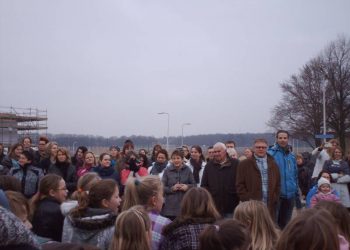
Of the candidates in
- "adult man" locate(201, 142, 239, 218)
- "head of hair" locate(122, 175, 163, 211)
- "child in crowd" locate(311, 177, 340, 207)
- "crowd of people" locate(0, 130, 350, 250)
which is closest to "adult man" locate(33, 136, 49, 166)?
"crowd of people" locate(0, 130, 350, 250)

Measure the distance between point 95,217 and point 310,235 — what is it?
2194mm

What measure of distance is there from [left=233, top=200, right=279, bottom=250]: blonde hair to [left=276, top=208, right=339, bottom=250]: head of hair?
5.11ft

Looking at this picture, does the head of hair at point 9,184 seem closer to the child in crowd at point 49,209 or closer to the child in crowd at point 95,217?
the child in crowd at point 49,209

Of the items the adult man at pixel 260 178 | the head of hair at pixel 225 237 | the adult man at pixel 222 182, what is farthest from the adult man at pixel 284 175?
the head of hair at pixel 225 237

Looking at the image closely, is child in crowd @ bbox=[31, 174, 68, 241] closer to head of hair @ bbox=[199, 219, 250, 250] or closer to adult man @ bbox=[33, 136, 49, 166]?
head of hair @ bbox=[199, 219, 250, 250]

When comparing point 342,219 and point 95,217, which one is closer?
point 342,219

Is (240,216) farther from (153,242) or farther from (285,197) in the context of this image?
(285,197)

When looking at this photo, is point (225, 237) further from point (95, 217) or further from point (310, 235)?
point (95, 217)

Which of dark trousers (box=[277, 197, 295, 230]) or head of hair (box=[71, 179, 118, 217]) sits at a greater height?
head of hair (box=[71, 179, 118, 217])

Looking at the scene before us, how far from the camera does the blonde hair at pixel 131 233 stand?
→ 3129 millimetres

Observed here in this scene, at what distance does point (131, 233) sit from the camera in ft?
10.3

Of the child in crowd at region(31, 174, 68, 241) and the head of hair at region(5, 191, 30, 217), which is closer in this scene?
the head of hair at region(5, 191, 30, 217)

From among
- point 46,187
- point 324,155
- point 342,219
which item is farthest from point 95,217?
point 324,155

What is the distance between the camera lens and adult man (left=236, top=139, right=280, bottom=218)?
21.9 feet
